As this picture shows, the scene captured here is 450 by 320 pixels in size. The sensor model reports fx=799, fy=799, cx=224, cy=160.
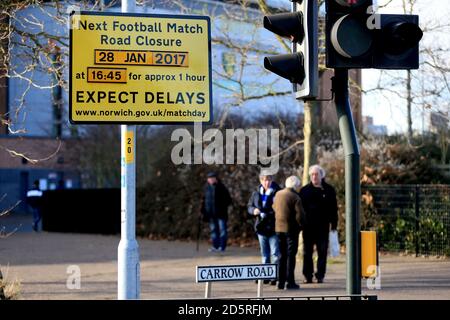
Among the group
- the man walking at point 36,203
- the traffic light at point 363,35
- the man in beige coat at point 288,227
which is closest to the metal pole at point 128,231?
the traffic light at point 363,35

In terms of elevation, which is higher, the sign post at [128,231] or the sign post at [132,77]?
the sign post at [132,77]

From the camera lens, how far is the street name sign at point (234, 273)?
26.4 ft

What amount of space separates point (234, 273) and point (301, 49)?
8.08 ft

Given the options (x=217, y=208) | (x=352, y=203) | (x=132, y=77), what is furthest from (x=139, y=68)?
(x=217, y=208)

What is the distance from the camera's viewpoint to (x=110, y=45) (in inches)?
345

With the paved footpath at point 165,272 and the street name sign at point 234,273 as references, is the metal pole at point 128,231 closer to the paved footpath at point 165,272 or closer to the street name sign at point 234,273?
the street name sign at point 234,273

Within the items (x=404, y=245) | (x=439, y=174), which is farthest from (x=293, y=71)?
(x=439, y=174)

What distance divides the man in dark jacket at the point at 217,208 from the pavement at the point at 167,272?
1.37 ft

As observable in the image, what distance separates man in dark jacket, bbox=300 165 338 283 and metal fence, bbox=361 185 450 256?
3652 mm

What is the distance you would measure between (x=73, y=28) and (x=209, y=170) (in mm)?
11678

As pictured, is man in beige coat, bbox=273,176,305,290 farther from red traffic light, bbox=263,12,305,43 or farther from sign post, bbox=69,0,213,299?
red traffic light, bbox=263,12,305,43

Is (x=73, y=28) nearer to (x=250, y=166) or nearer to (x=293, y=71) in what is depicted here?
(x=293, y=71)
